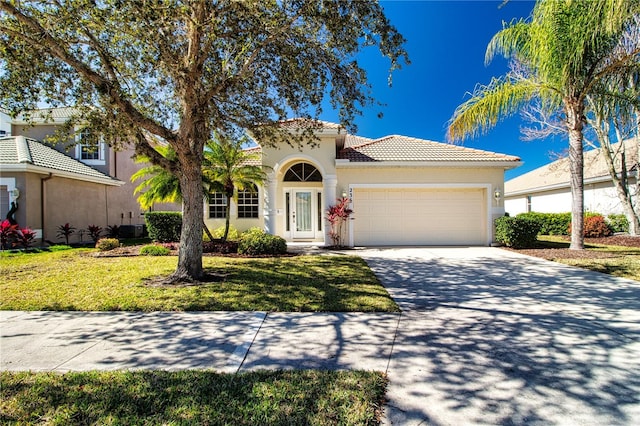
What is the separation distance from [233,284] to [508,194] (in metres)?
26.6

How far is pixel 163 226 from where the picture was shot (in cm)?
1343

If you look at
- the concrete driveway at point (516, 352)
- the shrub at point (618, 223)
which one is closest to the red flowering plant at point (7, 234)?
the concrete driveway at point (516, 352)

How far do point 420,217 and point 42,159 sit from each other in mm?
17483

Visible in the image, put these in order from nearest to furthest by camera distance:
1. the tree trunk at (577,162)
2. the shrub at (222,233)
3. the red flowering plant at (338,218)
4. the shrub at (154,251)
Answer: the tree trunk at (577,162)
the shrub at (154,251)
the red flowering plant at (338,218)
the shrub at (222,233)

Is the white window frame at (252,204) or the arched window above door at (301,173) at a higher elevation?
the arched window above door at (301,173)

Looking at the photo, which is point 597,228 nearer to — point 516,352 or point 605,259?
point 605,259

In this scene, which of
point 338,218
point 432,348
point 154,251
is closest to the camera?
point 432,348

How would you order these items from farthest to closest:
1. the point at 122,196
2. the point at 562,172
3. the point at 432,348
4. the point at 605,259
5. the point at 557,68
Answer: the point at 562,172, the point at 122,196, the point at 557,68, the point at 605,259, the point at 432,348

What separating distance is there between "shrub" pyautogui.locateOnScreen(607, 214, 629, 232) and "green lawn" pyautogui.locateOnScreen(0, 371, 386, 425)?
67.5 feet

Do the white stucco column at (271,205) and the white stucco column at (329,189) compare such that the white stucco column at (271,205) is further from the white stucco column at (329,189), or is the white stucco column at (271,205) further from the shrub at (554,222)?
the shrub at (554,222)

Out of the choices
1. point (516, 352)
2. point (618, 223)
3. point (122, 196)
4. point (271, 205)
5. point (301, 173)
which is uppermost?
point (301, 173)

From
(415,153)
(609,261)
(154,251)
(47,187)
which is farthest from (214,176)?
(609,261)

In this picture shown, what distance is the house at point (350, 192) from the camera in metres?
12.9

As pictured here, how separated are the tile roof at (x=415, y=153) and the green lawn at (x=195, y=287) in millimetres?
5938
